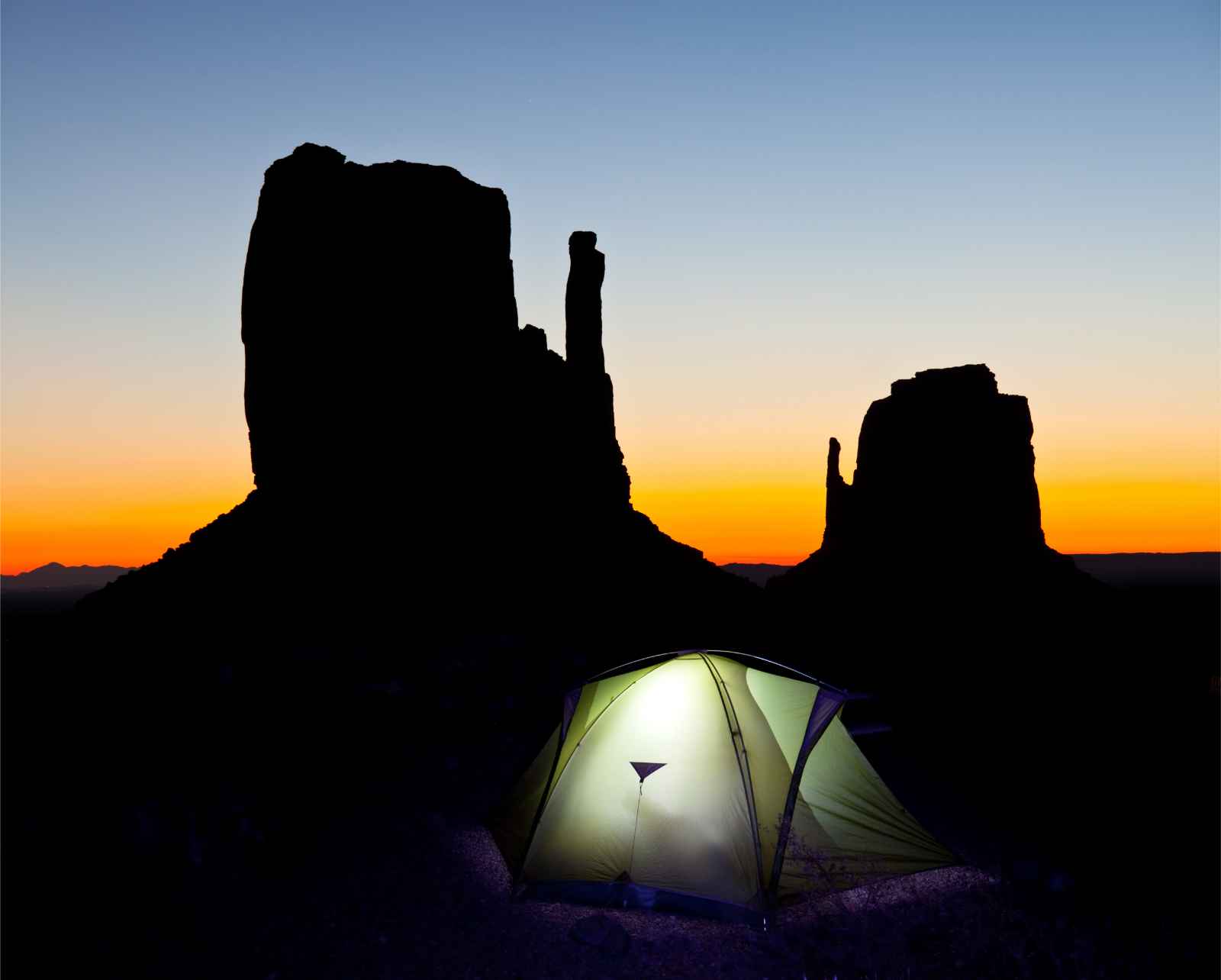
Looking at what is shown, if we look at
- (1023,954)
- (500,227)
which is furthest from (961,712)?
(500,227)

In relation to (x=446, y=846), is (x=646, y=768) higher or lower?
higher

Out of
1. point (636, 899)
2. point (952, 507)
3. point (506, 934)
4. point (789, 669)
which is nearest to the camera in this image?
point (506, 934)

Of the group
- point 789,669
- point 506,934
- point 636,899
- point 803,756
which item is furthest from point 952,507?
point 506,934

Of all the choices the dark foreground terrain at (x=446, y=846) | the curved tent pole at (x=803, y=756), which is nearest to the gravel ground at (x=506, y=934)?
the dark foreground terrain at (x=446, y=846)

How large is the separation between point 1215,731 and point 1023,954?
13042 millimetres

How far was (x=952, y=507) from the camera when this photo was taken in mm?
66250

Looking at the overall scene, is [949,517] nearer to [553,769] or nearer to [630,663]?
[630,663]

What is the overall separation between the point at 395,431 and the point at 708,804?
3809 cm

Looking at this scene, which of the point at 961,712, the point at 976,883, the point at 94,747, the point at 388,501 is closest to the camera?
the point at 976,883

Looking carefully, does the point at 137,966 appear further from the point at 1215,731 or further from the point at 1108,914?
the point at 1215,731

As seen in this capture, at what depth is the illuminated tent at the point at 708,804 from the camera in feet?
26.1

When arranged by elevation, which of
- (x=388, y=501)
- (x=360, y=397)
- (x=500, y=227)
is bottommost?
(x=388, y=501)

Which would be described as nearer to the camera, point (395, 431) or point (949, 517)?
point (395, 431)

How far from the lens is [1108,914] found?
746 centimetres
